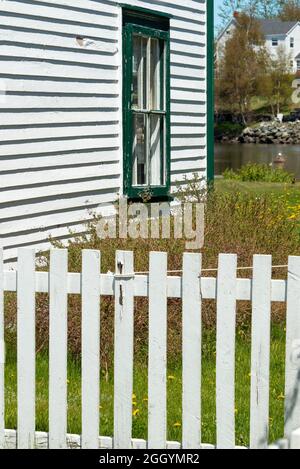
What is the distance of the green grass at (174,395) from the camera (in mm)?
5781

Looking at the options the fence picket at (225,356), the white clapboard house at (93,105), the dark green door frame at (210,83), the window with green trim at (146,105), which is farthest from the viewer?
the dark green door frame at (210,83)

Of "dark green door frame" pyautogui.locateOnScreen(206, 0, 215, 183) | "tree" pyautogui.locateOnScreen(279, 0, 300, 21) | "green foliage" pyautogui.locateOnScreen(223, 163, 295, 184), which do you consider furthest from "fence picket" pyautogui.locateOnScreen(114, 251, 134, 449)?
"tree" pyautogui.locateOnScreen(279, 0, 300, 21)

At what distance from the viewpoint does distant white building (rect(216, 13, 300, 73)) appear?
10944 centimetres

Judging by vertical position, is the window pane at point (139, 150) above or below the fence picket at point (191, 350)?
above

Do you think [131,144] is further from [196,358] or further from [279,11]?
[279,11]

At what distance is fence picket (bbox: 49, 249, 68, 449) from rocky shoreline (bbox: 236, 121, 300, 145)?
80827 millimetres

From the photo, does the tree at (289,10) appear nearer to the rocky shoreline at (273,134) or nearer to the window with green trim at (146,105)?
the rocky shoreline at (273,134)

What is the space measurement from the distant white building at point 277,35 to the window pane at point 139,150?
97542mm

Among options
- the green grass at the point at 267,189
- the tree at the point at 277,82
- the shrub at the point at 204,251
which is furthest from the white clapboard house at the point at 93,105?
the tree at the point at 277,82

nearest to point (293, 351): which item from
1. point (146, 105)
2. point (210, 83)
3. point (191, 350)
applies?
point (191, 350)

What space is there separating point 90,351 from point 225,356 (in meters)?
0.66

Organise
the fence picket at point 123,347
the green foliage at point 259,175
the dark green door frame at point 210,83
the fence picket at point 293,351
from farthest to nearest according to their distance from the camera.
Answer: the green foliage at point 259,175, the dark green door frame at point 210,83, the fence picket at point 123,347, the fence picket at point 293,351

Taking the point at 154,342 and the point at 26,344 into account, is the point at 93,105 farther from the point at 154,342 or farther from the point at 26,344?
the point at 154,342

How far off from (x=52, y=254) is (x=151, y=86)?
266 inches
